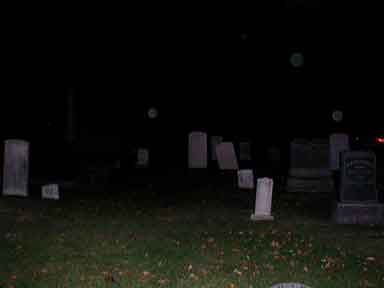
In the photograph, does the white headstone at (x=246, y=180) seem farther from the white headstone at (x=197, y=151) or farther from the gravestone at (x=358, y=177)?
the gravestone at (x=358, y=177)

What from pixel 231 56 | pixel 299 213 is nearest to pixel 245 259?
pixel 299 213

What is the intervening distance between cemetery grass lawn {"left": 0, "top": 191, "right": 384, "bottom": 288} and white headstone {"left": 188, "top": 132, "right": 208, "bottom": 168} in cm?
765

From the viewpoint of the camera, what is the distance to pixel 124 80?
29594mm

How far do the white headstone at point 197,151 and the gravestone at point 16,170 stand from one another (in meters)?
7.46

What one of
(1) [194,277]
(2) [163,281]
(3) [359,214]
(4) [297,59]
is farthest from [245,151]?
(2) [163,281]

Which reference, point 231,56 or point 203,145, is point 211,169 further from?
point 231,56

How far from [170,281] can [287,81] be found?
2630cm

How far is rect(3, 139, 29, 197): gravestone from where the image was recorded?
574 inches

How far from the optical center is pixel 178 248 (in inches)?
365

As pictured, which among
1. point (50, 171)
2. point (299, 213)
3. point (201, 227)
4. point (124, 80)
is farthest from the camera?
point (124, 80)

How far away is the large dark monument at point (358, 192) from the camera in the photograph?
1187cm

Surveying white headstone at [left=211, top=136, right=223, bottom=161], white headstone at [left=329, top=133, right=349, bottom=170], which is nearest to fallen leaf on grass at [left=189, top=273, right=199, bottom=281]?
white headstone at [left=329, top=133, right=349, bottom=170]

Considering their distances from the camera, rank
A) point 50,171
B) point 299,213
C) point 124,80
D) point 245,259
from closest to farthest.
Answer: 1. point 245,259
2. point 299,213
3. point 50,171
4. point 124,80

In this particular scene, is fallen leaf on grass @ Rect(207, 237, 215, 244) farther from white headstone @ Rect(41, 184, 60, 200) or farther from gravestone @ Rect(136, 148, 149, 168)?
gravestone @ Rect(136, 148, 149, 168)
